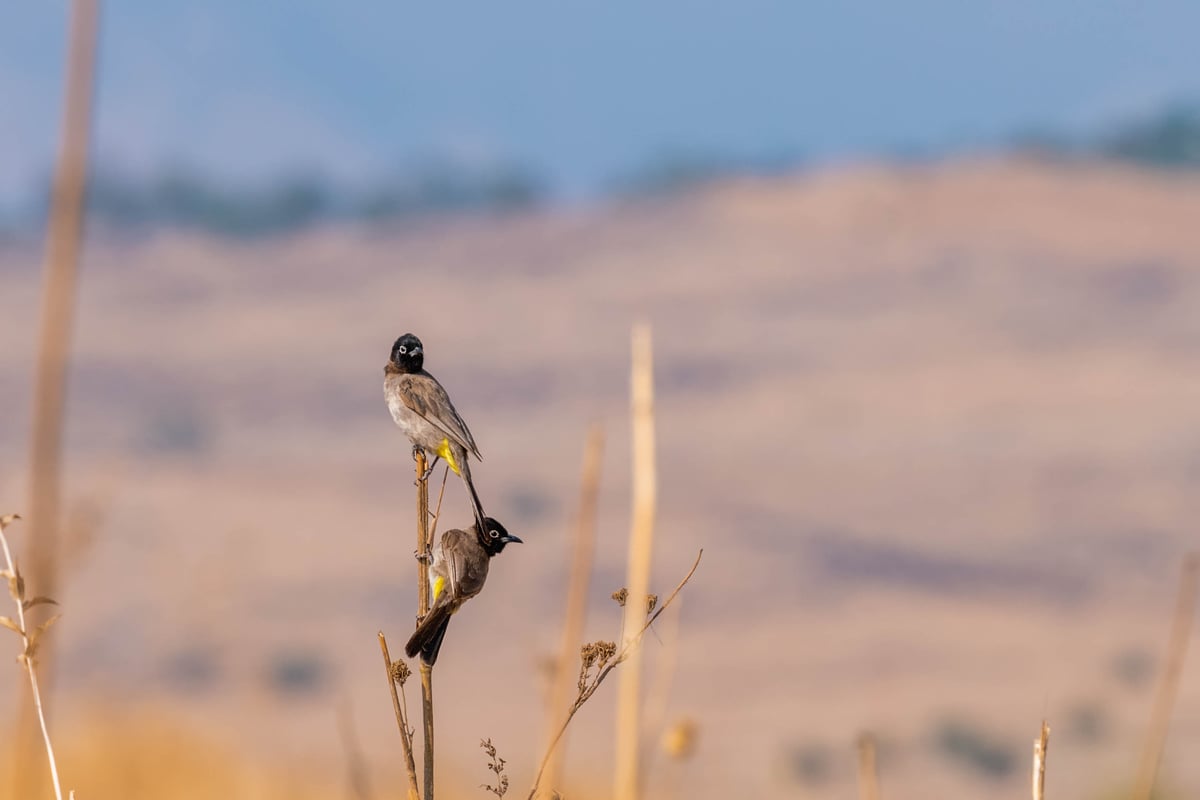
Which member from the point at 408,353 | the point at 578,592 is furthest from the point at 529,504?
the point at 578,592

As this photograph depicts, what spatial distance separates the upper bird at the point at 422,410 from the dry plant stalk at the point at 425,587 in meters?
0.22

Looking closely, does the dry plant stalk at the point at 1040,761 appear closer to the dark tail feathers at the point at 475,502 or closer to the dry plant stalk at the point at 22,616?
the dark tail feathers at the point at 475,502

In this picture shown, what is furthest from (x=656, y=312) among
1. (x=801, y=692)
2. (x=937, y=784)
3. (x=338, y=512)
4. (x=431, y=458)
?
(x=431, y=458)

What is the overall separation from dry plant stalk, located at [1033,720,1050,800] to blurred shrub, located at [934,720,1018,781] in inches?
1245

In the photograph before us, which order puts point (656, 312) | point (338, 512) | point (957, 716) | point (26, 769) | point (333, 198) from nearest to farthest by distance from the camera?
A: 1. point (26, 769)
2. point (957, 716)
3. point (338, 512)
4. point (656, 312)
5. point (333, 198)

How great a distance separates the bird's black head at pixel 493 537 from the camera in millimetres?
2848

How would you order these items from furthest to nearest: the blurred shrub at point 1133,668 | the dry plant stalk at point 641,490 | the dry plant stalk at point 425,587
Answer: the blurred shrub at point 1133,668, the dry plant stalk at point 641,490, the dry plant stalk at point 425,587

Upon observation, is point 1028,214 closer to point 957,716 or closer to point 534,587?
point 534,587

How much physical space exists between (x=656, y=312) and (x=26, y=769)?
219 feet

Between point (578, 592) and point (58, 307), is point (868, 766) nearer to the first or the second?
point (578, 592)

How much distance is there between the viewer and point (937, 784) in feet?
109

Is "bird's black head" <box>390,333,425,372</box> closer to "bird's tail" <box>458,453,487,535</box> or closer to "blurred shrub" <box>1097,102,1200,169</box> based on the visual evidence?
"bird's tail" <box>458,453,487,535</box>

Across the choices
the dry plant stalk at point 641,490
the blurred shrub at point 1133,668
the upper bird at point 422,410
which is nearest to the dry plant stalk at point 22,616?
the dry plant stalk at point 641,490

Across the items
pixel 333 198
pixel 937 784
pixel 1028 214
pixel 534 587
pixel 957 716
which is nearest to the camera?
pixel 937 784
